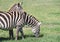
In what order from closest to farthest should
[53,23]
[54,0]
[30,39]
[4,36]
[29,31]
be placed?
[30,39]
[4,36]
[29,31]
[53,23]
[54,0]

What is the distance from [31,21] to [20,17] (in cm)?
63

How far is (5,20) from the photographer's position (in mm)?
13156

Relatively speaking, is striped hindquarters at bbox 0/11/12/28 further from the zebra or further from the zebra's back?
the zebra

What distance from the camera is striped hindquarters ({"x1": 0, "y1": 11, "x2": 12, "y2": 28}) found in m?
12.9

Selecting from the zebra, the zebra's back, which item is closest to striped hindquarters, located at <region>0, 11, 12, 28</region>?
the zebra's back

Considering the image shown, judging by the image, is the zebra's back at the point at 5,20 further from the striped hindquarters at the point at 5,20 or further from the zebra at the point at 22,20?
the zebra at the point at 22,20

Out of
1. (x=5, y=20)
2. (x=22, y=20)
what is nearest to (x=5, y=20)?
(x=5, y=20)

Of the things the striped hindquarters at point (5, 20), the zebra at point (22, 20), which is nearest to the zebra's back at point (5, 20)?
the striped hindquarters at point (5, 20)

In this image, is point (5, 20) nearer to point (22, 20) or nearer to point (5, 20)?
point (5, 20)

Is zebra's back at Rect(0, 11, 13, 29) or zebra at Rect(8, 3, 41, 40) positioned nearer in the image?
zebra's back at Rect(0, 11, 13, 29)

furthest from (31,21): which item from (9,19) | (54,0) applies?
(54,0)

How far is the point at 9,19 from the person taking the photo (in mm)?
13203

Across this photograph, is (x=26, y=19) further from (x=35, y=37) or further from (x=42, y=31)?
(x=42, y=31)

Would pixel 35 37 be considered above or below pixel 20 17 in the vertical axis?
below
